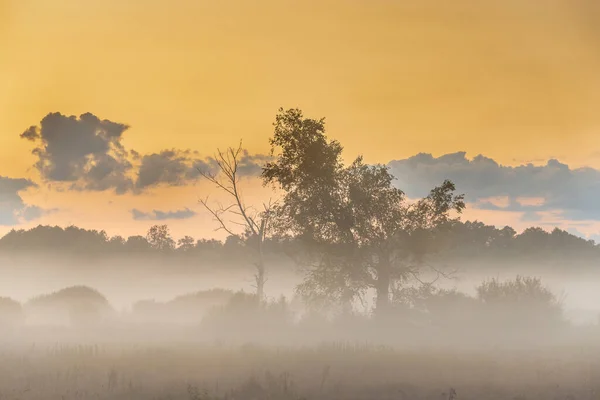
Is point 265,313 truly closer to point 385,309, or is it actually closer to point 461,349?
point 385,309

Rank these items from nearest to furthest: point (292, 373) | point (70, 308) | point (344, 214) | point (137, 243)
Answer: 1. point (292, 373)
2. point (344, 214)
3. point (70, 308)
4. point (137, 243)

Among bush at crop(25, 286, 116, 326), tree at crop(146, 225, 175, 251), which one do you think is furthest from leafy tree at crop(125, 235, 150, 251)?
bush at crop(25, 286, 116, 326)

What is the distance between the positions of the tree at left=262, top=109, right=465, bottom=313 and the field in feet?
33.9

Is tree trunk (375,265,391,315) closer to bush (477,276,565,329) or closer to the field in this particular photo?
bush (477,276,565,329)

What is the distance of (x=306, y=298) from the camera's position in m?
49.4

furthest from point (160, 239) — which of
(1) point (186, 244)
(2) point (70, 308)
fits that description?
(2) point (70, 308)

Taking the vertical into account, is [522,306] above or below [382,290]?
below

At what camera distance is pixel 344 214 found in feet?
159

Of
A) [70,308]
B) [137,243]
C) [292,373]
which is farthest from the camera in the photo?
[137,243]

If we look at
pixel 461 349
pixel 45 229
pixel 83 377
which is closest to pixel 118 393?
pixel 83 377

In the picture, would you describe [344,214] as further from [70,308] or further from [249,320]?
[70,308]

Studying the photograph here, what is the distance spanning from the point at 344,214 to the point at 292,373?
18445 millimetres

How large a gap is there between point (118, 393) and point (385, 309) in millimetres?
23667

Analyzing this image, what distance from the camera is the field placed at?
92.1ft
